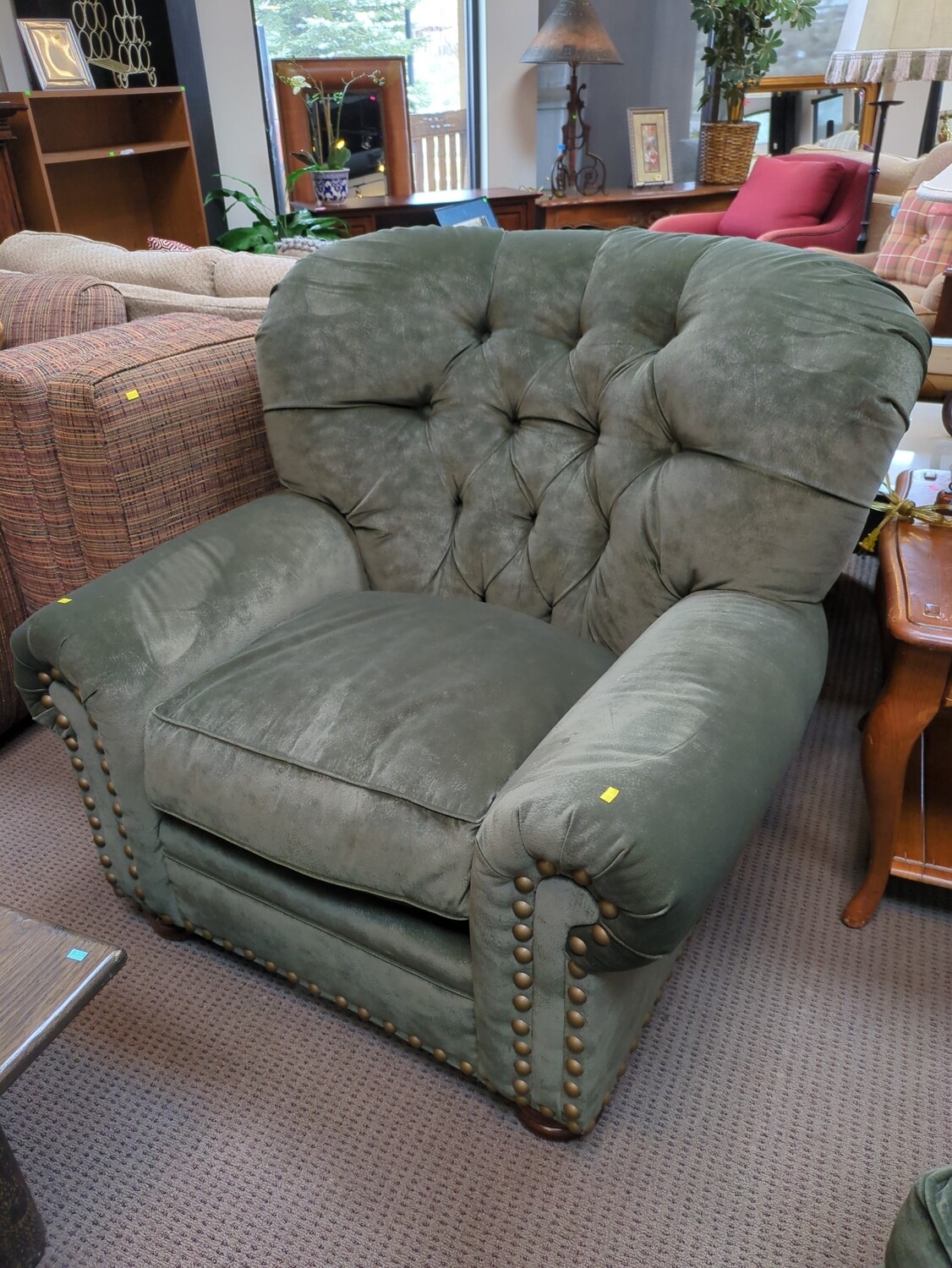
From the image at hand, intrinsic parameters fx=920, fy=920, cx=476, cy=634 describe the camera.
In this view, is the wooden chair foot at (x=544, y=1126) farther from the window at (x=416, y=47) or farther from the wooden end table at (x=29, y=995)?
the window at (x=416, y=47)

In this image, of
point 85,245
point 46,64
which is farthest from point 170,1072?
point 46,64

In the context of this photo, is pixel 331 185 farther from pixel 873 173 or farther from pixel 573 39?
pixel 873 173

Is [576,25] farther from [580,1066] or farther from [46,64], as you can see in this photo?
[580,1066]

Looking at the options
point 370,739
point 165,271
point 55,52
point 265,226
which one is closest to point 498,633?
point 370,739

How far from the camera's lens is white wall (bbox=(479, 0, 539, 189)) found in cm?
443

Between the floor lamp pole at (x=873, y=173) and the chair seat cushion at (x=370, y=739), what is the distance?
273 cm

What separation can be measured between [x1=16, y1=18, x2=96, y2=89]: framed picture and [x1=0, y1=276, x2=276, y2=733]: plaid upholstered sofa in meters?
2.21

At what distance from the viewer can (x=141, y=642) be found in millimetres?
1305

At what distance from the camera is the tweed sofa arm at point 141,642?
127 cm

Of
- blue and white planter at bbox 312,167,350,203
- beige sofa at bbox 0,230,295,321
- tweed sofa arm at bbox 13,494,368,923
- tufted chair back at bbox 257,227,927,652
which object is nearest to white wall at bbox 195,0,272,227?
blue and white planter at bbox 312,167,350,203

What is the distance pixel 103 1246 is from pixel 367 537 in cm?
107

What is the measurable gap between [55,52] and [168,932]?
331 centimetres

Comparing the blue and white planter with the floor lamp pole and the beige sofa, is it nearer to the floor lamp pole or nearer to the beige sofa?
the beige sofa

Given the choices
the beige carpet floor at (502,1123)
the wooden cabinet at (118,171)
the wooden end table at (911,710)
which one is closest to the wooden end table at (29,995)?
the beige carpet floor at (502,1123)
